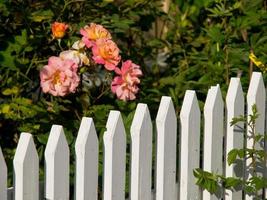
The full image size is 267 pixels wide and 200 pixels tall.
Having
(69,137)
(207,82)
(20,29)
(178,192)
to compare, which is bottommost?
Answer: (178,192)

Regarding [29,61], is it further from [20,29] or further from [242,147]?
[242,147]

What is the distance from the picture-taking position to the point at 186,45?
4285 mm

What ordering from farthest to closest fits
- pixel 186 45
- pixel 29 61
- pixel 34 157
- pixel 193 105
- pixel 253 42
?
1. pixel 186 45
2. pixel 253 42
3. pixel 29 61
4. pixel 193 105
5. pixel 34 157

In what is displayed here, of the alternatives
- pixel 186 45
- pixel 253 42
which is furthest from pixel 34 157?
pixel 186 45

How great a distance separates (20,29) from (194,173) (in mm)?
1138

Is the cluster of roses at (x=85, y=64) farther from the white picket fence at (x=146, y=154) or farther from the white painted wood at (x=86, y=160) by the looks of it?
the white painted wood at (x=86, y=160)

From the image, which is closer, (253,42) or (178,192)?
(178,192)

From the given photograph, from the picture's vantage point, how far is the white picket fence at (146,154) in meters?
2.31

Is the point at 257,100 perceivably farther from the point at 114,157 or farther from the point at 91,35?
the point at 114,157

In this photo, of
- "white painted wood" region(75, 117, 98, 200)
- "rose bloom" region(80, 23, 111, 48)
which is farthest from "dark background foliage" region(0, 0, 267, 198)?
"white painted wood" region(75, 117, 98, 200)

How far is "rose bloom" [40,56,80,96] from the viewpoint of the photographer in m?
2.99

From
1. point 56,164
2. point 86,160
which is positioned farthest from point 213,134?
point 56,164

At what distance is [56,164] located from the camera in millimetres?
2322

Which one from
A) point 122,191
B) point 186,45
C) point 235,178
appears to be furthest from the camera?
point 186,45
